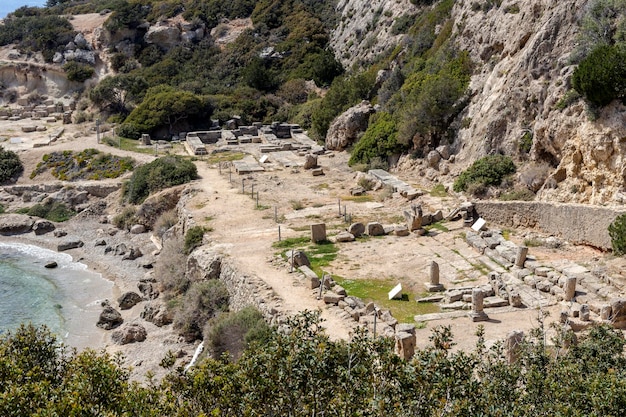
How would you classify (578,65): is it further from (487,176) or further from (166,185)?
(166,185)

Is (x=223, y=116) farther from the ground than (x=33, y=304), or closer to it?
farther from the ground

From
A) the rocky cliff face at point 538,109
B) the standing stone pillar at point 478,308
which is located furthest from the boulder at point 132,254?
the standing stone pillar at point 478,308

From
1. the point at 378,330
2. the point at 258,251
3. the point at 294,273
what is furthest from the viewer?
the point at 258,251

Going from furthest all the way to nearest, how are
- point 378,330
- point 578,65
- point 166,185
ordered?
point 166,185 < point 578,65 < point 378,330

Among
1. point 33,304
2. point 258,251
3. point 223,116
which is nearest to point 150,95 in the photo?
point 223,116

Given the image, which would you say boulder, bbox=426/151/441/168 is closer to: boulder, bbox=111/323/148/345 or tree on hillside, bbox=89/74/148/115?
boulder, bbox=111/323/148/345

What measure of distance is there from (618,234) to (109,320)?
57.4 feet

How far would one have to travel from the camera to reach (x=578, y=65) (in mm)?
25625

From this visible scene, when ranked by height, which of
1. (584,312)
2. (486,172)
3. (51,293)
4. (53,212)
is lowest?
(51,293)

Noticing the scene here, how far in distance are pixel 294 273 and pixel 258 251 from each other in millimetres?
2872

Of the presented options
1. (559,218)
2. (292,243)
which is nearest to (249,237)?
(292,243)

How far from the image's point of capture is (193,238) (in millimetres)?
25984

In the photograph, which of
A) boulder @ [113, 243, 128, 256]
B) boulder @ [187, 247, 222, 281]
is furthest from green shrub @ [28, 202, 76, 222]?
boulder @ [187, 247, 222, 281]

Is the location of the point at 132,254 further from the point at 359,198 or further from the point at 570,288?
the point at 570,288
